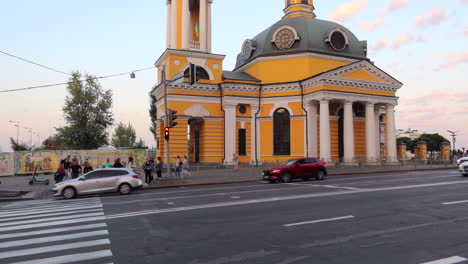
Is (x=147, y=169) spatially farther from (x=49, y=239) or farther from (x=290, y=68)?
(x=290, y=68)

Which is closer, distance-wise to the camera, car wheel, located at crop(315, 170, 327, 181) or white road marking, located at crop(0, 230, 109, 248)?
white road marking, located at crop(0, 230, 109, 248)

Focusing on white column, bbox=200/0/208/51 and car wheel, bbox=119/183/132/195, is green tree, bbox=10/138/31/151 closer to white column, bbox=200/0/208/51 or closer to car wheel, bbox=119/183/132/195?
white column, bbox=200/0/208/51

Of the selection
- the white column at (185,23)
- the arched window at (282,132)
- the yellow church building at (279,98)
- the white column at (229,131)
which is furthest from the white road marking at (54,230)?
the arched window at (282,132)

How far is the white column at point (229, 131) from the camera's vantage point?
108 ft

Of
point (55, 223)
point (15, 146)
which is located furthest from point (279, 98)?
point (15, 146)

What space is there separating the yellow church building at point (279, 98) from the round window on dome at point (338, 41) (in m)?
0.11

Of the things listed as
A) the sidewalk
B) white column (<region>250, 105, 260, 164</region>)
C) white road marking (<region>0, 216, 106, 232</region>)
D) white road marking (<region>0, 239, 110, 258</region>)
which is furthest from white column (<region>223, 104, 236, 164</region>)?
white road marking (<region>0, 239, 110, 258</region>)

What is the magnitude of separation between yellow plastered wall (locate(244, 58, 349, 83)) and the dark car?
14.3 meters

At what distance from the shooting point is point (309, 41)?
35.2 metres

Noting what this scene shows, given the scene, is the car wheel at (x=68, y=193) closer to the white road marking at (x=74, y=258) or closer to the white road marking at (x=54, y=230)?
the white road marking at (x=54, y=230)

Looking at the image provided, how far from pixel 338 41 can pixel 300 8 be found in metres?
7.54

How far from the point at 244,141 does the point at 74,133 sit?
90.4ft

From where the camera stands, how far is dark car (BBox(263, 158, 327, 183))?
21234 mm

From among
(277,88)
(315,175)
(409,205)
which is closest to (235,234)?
(409,205)
